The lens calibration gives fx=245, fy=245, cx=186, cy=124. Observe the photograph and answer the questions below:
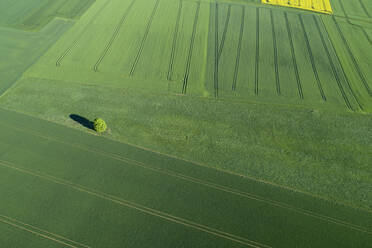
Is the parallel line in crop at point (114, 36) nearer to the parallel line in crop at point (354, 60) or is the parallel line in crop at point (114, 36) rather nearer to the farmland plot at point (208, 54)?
the farmland plot at point (208, 54)

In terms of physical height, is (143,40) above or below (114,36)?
below

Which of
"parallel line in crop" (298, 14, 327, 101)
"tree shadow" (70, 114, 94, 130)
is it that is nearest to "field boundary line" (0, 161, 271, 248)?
"tree shadow" (70, 114, 94, 130)

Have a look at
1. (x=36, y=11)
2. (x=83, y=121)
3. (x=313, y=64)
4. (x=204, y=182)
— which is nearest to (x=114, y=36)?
(x=36, y=11)

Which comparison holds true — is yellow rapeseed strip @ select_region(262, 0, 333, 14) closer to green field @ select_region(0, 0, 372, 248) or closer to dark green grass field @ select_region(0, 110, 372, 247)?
green field @ select_region(0, 0, 372, 248)

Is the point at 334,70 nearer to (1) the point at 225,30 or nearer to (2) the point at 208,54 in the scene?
(1) the point at 225,30

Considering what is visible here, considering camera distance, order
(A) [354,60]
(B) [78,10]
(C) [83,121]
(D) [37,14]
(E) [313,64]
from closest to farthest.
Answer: (C) [83,121]
(E) [313,64]
(A) [354,60]
(D) [37,14]
(B) [78,10]
